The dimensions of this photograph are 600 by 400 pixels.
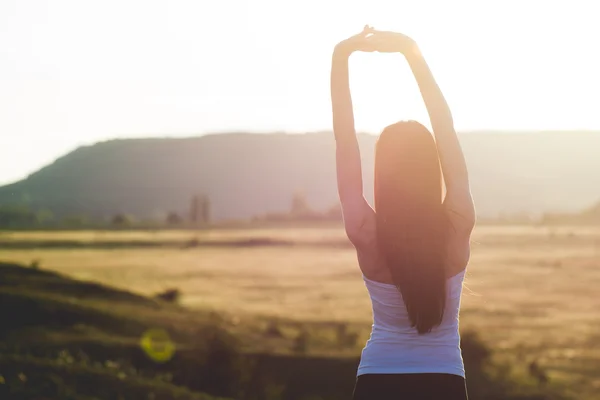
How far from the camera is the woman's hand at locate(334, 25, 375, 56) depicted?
354 centimetres

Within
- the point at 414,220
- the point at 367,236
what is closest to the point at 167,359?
the point at 367,236

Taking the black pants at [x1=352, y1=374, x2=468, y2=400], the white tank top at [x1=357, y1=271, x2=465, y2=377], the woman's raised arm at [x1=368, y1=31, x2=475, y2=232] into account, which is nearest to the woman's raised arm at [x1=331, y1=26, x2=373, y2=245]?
the woman's raised arm at [x1=368, y1=31, x2=475, y2=232]

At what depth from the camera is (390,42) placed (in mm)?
3516

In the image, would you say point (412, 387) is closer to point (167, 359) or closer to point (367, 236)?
point (367, 236)

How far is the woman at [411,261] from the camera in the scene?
126 inches

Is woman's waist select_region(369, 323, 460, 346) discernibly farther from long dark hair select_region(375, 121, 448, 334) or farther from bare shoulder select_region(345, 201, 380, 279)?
bare shoulder select_region(345, 201, 380, 279)

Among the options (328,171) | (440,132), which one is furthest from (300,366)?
(328,171)

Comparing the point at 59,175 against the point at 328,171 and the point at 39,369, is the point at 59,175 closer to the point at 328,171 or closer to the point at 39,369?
the point at 328,171

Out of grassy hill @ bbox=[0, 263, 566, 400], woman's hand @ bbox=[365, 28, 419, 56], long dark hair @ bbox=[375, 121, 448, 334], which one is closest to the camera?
long dark hair @ bbox=[375, 121, 448, 334]

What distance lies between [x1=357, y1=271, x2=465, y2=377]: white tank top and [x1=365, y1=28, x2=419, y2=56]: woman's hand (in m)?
0.94

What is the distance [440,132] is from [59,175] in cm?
13805

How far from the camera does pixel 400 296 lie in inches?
129

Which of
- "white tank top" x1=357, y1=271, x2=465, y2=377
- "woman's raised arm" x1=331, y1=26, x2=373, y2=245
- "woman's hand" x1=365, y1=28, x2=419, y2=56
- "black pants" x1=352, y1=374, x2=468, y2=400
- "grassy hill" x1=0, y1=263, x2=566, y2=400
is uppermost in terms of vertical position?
"woman's hand" x1=365, y1=28, x2=419, y2=56

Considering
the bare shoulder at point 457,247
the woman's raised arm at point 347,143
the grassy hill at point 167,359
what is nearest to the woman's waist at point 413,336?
the bare shoulder at point 457,247
